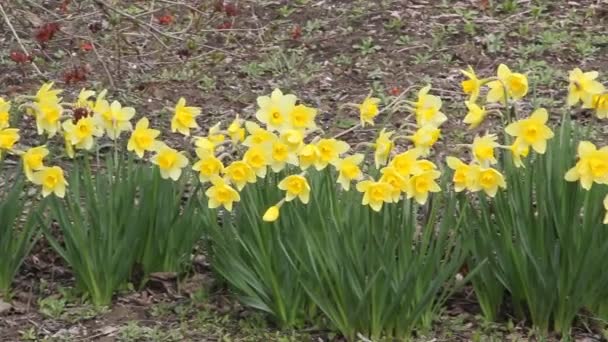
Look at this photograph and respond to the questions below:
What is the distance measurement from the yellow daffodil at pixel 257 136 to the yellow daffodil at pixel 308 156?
0.11m

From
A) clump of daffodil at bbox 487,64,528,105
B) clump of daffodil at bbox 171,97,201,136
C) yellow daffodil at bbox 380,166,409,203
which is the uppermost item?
clump of daffodil at bbox 487,64,528,105

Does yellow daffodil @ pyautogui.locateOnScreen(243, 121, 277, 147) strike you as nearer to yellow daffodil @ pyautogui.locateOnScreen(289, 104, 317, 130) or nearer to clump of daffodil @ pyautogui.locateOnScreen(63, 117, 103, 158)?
yellow daffodil @ pyautogui.locateOnScreen(289, 104, 317, 130)

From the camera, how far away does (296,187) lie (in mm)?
2895

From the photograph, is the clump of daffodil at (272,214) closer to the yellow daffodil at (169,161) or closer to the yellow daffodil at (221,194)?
the yellow daffodil at (221,194)

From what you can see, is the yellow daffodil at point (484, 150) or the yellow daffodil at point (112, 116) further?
the yellow daffodil at point (112, 116)

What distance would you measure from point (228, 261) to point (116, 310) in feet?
1.61

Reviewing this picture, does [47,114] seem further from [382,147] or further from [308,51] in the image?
[308,51]

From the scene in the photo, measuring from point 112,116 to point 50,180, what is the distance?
0.92ft

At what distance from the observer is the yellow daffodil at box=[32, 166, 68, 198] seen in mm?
3160

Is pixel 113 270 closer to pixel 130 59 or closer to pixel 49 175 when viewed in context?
pixel 49 175

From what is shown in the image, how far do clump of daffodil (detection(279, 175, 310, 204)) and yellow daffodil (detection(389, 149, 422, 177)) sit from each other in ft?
0.82

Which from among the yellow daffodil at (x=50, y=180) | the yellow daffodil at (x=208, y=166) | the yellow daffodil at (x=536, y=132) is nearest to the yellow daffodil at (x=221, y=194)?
the yellow daffodil at (x=208, y=166)

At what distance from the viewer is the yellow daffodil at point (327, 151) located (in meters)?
2.90

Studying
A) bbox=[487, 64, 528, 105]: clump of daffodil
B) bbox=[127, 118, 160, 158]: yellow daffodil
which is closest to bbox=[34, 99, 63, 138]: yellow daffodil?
bbox=[127, 118, 160, 158]: yellow daffodil
